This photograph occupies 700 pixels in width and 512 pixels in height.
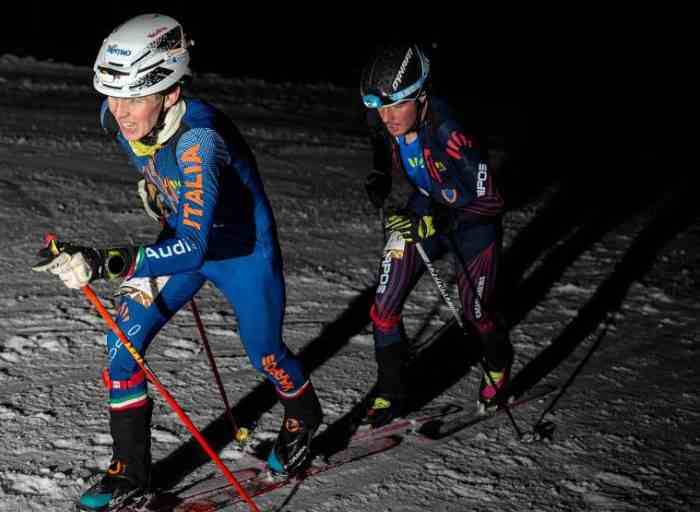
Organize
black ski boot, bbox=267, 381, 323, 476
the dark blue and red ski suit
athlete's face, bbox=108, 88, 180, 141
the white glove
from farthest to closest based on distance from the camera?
the dark blue and red ski suit, black ski boot, bbox=267, 381, 323, 476, athlete's face, bbox=108, 88, 180, 141, the white glove

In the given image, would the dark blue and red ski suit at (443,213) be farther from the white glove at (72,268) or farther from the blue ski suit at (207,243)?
the white glove at (72,268)

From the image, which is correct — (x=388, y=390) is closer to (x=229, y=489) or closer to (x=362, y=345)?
(x=362, y=345)

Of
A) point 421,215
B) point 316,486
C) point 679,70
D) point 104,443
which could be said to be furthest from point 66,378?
point 679,70

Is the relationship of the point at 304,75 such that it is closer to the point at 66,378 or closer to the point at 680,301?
the point at 680,301

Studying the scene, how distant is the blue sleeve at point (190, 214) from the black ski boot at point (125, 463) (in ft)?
2.74

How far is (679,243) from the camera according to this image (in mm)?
9859

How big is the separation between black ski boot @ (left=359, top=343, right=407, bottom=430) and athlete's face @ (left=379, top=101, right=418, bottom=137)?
1.31 metres

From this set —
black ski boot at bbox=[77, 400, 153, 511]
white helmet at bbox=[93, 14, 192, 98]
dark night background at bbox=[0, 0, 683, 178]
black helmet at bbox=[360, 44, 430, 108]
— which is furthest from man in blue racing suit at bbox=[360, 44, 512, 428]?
dark night background at bbox=[0, 0, 683, 178]

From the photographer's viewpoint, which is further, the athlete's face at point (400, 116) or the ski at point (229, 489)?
the athlete's face at point (400, 116)

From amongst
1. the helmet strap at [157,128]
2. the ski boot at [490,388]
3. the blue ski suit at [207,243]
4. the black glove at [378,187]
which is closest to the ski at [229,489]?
the blue ski suit at [207,243]

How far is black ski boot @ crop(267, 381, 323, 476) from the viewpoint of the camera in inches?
189

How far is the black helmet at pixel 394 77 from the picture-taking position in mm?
4887

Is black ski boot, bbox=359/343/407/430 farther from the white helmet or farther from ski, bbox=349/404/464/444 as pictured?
the white helmet

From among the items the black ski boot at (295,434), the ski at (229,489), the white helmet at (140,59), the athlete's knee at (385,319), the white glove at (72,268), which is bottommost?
the ski at (229,489)
